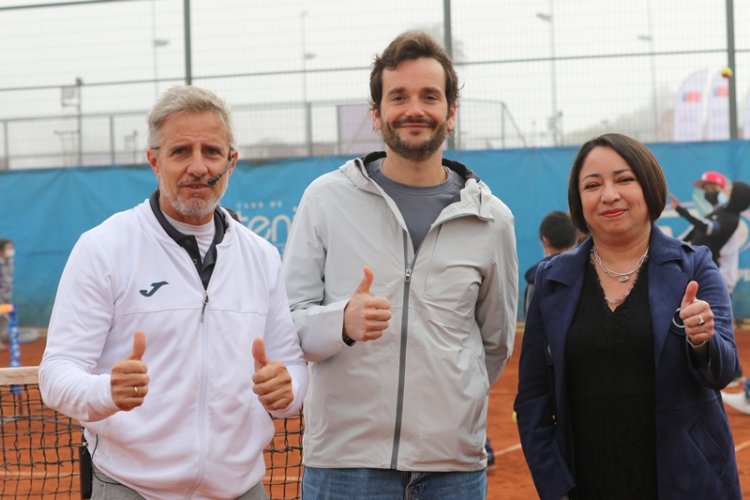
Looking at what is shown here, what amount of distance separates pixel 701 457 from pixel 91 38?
13252 mm

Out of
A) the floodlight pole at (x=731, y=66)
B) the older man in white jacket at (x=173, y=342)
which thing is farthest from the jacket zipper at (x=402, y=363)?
the floodlight pole at (x=731, y=66)

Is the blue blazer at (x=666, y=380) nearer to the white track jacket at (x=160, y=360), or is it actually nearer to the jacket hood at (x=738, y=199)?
the white track jacket at (x=160, y=360)

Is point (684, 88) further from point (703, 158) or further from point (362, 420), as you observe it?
point (362, 420)

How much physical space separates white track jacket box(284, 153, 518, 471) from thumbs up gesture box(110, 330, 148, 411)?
0.65 m

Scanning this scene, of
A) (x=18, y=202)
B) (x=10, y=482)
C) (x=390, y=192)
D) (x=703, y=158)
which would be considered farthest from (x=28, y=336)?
(x=390, y=192)

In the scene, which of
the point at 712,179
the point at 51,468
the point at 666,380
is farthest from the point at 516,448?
the point at 712,179

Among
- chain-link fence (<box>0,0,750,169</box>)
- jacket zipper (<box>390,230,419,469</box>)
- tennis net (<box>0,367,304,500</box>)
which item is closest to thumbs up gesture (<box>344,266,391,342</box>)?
jacket zipper (<box>390,230,419,469</box>)

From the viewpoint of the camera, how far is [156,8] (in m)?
14.2

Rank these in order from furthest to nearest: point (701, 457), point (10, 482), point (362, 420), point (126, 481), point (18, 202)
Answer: point (18, 202), point (10, 482), point (362, 420), point (701, 457), point (126, 481)

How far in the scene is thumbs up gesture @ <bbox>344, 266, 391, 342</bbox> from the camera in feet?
8.89

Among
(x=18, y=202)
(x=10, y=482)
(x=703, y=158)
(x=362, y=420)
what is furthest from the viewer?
(x=18, y=202)

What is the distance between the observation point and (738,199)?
10.0 m

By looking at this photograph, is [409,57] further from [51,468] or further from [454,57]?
[454,57]

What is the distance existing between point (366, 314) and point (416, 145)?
0.60 m
